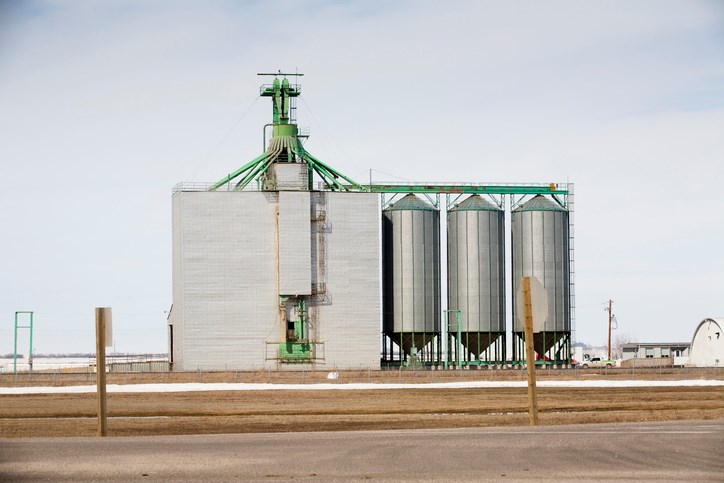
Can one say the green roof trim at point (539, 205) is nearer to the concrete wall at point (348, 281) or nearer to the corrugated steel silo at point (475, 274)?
the corrugated steel silo at point (475, 274)

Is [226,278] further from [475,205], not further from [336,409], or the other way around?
→ [336,409]

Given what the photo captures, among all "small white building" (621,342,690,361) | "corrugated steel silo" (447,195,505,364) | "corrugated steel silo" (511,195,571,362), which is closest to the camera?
"corrugated steel silo" (447,195,505,364)

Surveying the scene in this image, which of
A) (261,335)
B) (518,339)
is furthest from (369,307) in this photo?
(518,339)

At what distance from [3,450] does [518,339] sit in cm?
7397

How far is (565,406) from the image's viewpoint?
4188 cm

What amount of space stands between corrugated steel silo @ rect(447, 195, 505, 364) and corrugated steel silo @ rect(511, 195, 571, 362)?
1630 mm

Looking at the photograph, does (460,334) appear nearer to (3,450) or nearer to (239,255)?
(239,255)

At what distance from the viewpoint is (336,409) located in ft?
136

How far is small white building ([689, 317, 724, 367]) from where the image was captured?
341 feet

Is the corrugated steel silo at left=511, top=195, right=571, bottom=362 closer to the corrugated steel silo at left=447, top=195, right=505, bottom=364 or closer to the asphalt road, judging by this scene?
the corrugated steel silo at left=447, top=195, right=505, bottom=364

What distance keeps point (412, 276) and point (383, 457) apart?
230 feet

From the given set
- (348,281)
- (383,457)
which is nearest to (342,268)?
(348,281)


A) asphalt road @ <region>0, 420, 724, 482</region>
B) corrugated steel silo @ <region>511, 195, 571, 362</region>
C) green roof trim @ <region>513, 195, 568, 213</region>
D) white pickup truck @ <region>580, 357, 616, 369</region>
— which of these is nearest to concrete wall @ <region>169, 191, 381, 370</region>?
corrugated steel silo @ <region>511, 195, 571, 362</region>

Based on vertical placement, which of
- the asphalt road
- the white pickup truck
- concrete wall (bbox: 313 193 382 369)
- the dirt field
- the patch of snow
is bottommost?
the white pickup truck
